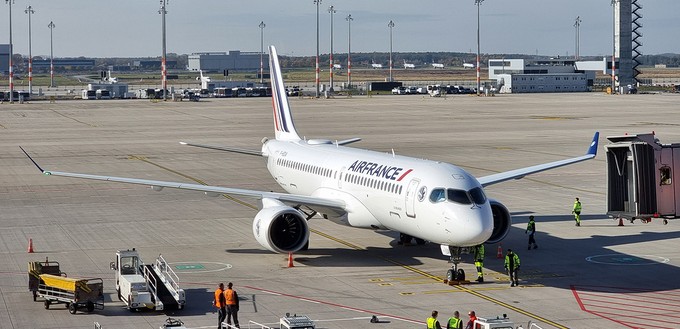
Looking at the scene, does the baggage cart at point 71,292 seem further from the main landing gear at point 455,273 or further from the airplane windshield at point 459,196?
the main landing gear at point 455,273

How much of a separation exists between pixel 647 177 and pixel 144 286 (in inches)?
696

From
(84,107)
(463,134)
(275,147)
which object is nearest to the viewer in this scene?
(275,147)

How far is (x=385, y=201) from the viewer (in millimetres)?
40500

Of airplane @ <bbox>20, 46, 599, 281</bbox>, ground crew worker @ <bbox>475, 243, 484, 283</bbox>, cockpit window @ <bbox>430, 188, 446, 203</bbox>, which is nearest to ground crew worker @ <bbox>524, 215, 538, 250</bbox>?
airplane @ <bbox>20, 46, 599, 281</bbox>

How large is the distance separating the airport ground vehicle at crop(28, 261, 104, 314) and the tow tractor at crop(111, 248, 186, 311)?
3.19ft

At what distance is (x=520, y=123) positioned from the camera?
126m

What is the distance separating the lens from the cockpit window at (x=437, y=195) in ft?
122

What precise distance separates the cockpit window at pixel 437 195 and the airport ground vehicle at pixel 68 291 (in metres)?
11.9

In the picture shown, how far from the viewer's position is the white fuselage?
1430 inches

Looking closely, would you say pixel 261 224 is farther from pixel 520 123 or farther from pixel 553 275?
pixel 520 123

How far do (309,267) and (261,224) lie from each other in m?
2.53

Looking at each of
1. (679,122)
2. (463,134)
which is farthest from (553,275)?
(679,122)

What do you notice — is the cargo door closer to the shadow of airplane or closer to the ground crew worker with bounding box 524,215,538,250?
the shadow of airplane

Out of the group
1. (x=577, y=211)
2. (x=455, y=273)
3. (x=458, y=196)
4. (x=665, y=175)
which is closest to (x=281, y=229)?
(x=455, y=273)
